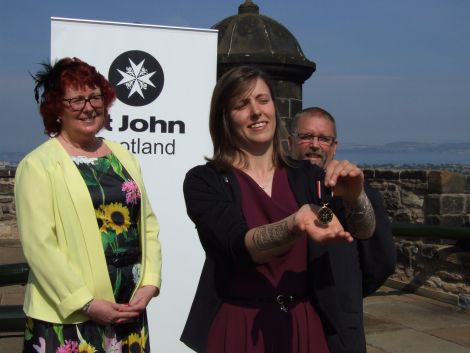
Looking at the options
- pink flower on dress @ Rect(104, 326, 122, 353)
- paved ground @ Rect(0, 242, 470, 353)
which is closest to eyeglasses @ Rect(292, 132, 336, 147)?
pink flower on dress @ Rect(104, 326, 122, 353)

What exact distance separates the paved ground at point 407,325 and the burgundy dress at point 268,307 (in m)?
3.61

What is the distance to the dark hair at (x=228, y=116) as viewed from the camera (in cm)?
207

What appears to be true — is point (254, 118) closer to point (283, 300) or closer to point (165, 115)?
point (283, 300)

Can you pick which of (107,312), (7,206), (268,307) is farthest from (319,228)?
(7,206)

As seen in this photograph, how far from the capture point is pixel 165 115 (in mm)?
4082

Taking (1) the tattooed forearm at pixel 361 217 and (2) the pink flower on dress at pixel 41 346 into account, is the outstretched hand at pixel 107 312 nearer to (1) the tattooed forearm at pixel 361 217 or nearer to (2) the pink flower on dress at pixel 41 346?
(2) the pink flower on dress at pixel 41 346

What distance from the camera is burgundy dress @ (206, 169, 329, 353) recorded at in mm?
1925

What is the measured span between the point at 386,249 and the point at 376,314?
4902 millimetres

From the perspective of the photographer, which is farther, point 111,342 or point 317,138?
→ point 317,138

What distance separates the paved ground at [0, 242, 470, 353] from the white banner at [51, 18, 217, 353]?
1.79 metres

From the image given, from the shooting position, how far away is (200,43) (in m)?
4.14

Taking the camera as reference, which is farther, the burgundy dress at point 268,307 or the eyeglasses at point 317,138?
the eyeglasses at point 317,138

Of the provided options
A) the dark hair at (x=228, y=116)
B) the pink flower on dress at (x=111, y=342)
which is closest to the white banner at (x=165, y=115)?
the pink flower on dress at (x=111, y=342)

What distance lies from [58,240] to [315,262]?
105 centimetres
